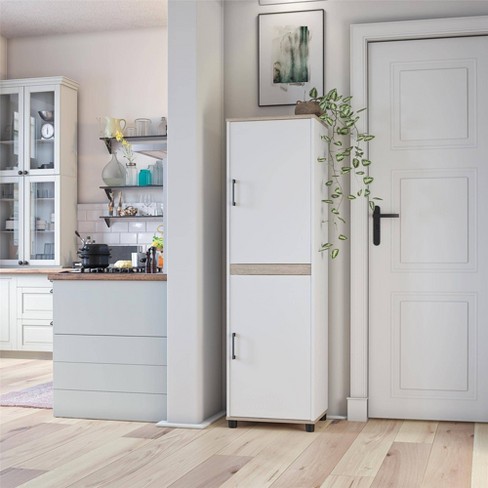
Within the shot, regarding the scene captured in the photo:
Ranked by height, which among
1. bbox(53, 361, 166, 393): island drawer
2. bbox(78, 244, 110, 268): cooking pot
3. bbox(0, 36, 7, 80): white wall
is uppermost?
bbox(0, 36, 7, 80): white wall

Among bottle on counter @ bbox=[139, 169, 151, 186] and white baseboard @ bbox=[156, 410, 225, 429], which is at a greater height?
bottle on counter @ bbox=[139, 169, 151, 186]

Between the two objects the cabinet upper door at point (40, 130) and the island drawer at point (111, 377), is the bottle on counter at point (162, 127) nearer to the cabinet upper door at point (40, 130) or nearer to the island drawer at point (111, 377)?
the cabinet upper door at point (40, 130)

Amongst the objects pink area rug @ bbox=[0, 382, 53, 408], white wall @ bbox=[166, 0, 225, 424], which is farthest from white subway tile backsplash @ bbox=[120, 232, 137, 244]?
white wall @ bbox=[166, 0, 225, 424]

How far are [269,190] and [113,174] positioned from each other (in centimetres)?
323

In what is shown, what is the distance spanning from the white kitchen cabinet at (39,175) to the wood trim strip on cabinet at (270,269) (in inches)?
133

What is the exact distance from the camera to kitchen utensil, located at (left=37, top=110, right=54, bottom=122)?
7.38 metres

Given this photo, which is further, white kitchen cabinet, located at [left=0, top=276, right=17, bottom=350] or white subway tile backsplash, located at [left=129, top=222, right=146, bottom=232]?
white subway tile backsplash, located at [left=129, top=222, right=146, bottom=232]

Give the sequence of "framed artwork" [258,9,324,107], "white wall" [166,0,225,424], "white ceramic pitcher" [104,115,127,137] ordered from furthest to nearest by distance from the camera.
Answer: "white ceramic pitcher" [104,115,127,137] < "framed artwork" [258,9,324,107] < "white wall" [166,0,225,424]

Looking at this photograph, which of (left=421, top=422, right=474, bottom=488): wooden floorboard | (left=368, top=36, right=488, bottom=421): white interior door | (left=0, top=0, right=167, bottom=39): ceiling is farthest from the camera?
(left=0, top=0, right=167, bottom=39): ceiling

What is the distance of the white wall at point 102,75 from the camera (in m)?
7.32

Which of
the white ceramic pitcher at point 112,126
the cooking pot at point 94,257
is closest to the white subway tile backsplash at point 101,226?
the white ceramic pitcher at point 112,126

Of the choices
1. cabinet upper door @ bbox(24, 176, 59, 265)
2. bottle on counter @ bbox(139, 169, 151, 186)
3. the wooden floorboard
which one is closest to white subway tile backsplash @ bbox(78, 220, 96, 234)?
cabinet upper door @ bbox(24, 176, 59, 265)

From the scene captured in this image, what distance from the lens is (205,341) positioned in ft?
14.7

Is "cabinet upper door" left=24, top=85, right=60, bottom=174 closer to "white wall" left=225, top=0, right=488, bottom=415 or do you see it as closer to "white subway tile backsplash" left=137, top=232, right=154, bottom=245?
"white subway tile backsplash" left=137, top=232, right=154, bottom=245
